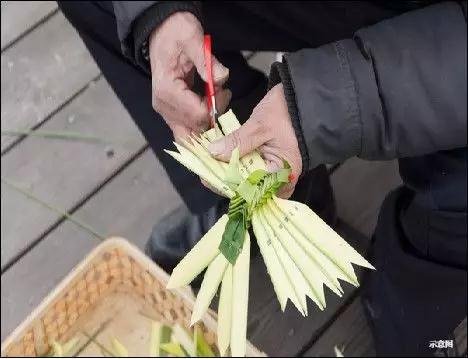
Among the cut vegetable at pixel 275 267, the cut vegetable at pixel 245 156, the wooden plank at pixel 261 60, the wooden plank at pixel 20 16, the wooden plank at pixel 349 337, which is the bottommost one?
the wooden plank at pixel 349 337

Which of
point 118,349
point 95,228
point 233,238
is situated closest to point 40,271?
point 95,228

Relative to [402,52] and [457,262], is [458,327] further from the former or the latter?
[402,52]

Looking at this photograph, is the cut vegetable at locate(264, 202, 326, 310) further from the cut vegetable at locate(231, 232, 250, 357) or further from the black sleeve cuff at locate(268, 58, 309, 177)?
the black sleeve cuff at locate(268, 58, 309, 177)

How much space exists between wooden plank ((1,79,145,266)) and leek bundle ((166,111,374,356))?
2.17 feet

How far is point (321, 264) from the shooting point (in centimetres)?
46

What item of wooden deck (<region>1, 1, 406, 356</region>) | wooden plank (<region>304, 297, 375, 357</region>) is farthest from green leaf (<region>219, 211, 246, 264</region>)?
wooden plank (<region>304, 297, 375, 357</region>)

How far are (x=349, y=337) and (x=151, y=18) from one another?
47 cm

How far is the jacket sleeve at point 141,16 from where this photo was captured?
2.35ft

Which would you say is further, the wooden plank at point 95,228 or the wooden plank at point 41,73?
the wooden plank at point 41,73

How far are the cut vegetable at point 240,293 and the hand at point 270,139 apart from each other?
64 millimetres

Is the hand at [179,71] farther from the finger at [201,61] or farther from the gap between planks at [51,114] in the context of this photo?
the gap between planks at [51,114]

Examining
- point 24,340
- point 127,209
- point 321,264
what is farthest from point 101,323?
point 321,264

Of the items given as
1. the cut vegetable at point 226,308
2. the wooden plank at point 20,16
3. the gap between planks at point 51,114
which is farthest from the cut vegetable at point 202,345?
the wooden plank at point 20,16

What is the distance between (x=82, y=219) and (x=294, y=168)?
618 mm
